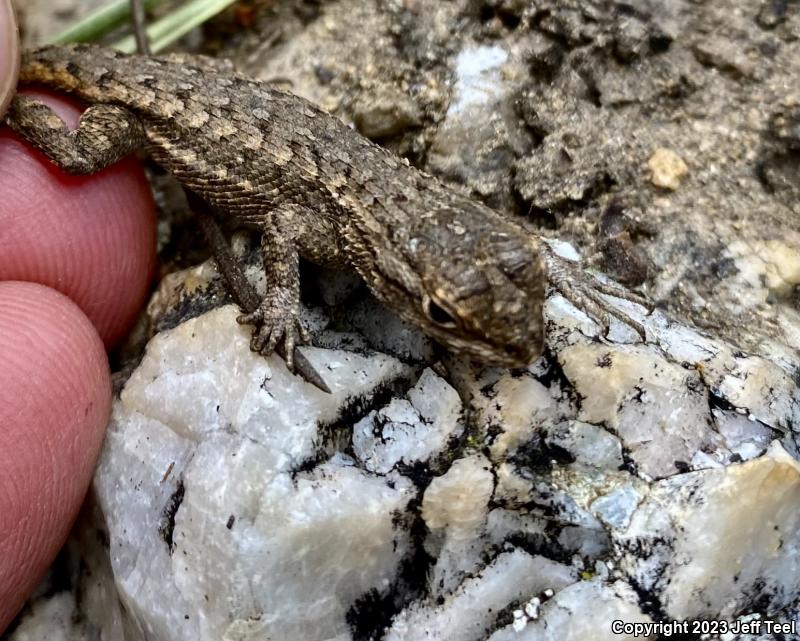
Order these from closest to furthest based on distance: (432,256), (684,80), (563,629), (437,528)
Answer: (563,629) < (437,528) < (432,256) < (684,80)

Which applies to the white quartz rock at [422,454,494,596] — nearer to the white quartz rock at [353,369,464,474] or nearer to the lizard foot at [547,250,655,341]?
the white quartz rock at [353,369,464,474]

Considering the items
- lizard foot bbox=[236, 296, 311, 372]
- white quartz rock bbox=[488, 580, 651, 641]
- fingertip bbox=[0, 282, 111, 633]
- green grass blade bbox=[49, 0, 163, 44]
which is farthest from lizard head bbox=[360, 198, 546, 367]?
green grass blade bbox=[49, 0, 163, 44]

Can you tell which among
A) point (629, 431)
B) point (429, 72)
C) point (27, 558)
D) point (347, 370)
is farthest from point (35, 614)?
point (429, 72)

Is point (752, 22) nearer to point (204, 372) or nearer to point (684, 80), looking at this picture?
point (684, 80)

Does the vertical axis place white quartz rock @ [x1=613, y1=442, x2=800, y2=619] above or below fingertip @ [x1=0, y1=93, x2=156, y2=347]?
below

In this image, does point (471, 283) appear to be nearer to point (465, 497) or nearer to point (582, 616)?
point (465, 497)

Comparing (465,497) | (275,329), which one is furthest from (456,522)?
(275,329)
